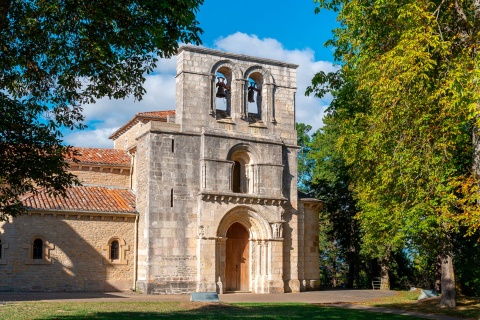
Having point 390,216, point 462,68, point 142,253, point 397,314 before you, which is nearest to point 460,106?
point 462,68

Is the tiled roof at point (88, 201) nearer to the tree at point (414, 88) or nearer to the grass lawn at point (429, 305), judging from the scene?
the grass lawn at point (429, 305)

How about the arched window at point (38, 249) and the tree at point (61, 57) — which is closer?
the tree at point (61, 57)

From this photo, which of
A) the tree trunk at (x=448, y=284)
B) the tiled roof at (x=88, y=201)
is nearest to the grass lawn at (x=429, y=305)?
the tree trunk at (x=448, y=284)

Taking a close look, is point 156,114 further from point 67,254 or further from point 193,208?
point 67,254

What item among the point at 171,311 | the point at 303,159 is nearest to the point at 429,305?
the point at 171,311

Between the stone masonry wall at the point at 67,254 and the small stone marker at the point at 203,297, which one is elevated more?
the stone masonry wall at the point at 67,254

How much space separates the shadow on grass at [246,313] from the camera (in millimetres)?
17000

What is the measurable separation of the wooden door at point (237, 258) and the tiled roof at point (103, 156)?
7.07m

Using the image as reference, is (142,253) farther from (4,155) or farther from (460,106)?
(460,106)

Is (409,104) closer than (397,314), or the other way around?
(409,104)

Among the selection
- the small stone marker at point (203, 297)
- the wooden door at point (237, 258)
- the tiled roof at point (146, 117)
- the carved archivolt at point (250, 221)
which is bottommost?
the small stone marker at point (203, 297)

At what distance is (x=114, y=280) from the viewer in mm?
28953

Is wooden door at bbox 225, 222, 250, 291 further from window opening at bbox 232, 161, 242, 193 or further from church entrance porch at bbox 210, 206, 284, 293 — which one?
window opening at bbox 232, 161, 242, 193

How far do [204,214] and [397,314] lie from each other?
11.1 meters
